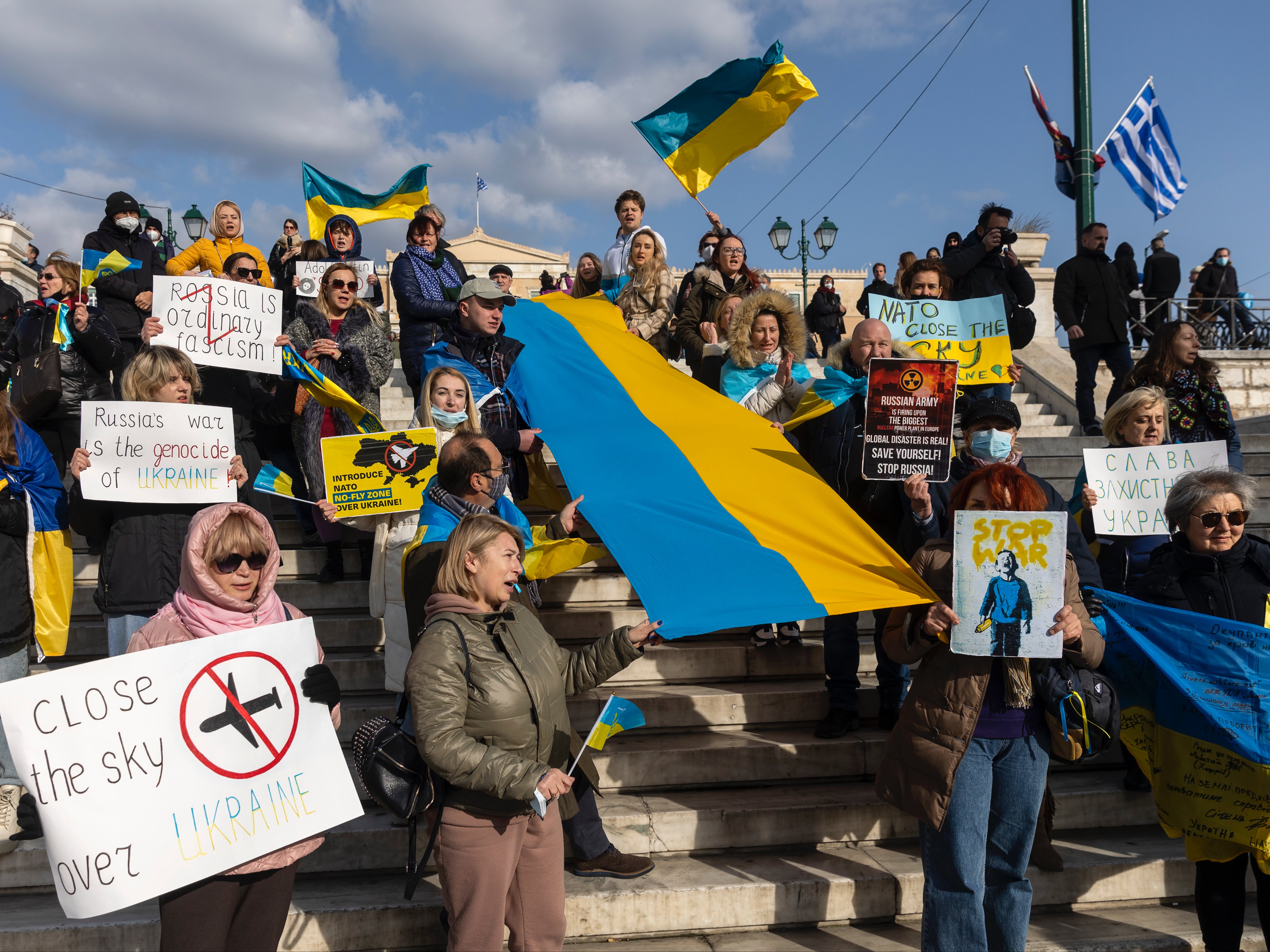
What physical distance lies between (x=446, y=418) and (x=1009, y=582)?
2.79 meters

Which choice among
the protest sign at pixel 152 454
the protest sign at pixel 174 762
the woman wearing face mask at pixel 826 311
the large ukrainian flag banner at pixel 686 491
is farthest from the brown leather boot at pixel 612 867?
the woman wearing face mask at pixel 826 311

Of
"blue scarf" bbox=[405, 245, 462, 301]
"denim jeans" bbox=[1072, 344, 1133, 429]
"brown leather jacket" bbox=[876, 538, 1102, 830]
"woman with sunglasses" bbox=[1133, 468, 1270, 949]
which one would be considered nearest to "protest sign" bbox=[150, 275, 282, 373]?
"blue scarf" bbox=[405, 245, 462, 301]

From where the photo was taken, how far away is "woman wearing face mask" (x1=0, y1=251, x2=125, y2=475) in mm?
5465

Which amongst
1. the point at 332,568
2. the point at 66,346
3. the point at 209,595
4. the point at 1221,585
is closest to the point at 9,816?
the point at 209,595

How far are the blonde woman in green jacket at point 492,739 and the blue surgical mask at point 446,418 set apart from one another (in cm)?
166

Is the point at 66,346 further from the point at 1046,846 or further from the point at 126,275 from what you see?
the point at 1046,846

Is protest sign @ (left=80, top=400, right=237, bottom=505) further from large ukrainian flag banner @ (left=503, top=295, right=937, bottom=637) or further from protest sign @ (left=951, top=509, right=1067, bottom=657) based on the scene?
protest sign @ (left=951, top=509, right=1067, bottom=657)

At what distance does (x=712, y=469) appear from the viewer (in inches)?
183

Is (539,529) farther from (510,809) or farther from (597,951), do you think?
(597,951)

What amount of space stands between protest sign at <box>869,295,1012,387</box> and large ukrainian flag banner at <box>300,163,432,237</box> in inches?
246

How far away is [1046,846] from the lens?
3.94 meters

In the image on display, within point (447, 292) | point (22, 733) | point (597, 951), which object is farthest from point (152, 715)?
point (447, 292)

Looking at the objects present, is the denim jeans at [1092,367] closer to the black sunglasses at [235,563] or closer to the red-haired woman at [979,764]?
the red-haired woman at [979,764]

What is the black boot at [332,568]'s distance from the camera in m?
5.68
